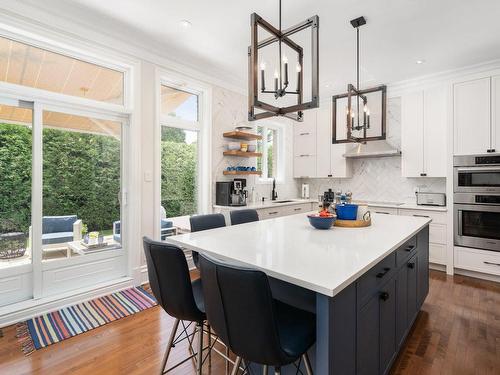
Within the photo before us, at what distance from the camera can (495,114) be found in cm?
345

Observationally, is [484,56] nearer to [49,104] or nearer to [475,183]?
[475,183]

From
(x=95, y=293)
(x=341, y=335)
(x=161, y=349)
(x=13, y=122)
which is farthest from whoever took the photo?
(x=95, y=293)

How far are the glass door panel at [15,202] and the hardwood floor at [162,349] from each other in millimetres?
415

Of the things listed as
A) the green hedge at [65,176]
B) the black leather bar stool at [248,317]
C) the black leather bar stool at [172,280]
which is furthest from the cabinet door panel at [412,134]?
the black leather bar stool at [172,280]

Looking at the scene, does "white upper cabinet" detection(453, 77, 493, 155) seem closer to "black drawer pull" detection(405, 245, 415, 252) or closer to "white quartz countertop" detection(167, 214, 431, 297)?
"white quartz countertop" detection(167, 214, 431, 297)

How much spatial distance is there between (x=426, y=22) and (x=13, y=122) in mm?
4103

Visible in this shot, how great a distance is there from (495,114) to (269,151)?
11.3 ft

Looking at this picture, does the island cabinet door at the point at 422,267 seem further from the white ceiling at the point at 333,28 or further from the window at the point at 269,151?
the window at the point at 269,151

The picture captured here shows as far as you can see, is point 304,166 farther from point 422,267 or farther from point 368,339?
Answer: point 368,339

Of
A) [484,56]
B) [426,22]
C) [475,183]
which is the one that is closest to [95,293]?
[426,22]

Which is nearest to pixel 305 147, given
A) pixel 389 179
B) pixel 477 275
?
pixel 389 179

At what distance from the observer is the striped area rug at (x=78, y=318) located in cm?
219

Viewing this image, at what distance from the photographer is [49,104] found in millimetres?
2686

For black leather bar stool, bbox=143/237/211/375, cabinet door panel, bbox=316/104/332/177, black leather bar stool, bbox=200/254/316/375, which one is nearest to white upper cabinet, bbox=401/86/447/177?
cabinet door panel, bbox=316/104/332/177
